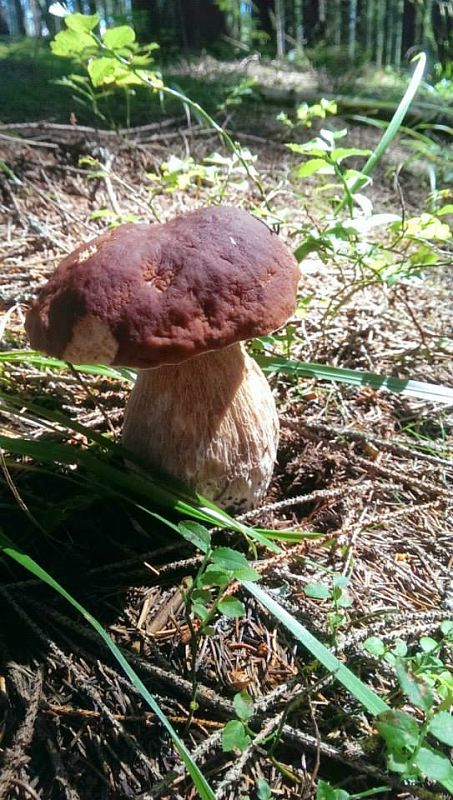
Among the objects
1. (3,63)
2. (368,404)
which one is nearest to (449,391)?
(368,404)

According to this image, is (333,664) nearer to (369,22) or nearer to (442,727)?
(442,727)

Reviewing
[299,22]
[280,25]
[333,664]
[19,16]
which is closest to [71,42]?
[333,664]

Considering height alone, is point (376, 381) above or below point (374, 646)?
above

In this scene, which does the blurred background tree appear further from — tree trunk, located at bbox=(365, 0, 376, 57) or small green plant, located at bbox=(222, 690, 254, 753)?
small green plant, located at bbox=(222, 690, 254, 753)

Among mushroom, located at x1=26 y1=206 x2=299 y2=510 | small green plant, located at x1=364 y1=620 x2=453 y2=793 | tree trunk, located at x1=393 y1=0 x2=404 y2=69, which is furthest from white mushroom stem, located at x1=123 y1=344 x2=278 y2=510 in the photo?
tree trunk, located at x1=393 y1=0 x2=404 y2=69

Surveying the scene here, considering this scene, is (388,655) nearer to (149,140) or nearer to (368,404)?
(368,404)

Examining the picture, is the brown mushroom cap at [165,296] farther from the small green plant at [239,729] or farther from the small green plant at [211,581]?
the small green plant at [239,729]

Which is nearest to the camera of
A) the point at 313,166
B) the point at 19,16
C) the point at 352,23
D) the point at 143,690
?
the point at 143,690
